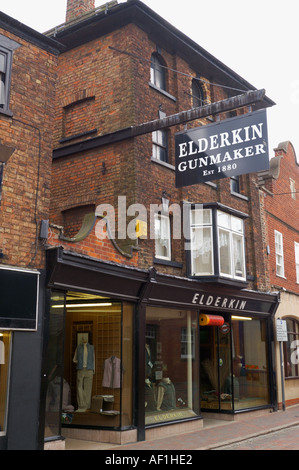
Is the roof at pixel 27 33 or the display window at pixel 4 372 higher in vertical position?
the roof at pixel 27 33

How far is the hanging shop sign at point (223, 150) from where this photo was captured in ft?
34.5

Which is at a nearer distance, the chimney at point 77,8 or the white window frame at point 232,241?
the white window frame at point 232,241

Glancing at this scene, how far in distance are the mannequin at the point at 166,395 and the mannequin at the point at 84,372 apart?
1910 millimetres

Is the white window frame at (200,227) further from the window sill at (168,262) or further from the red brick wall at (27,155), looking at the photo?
the red brick wall at (27,155)

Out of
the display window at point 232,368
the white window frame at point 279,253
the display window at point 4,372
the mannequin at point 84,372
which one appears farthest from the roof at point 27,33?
the white window frame at point 279,253

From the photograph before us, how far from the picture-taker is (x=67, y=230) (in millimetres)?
14430

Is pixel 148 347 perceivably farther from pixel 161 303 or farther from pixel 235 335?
pixel 235 335

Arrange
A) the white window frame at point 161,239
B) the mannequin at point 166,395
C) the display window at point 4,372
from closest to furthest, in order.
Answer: the display window at point 4,372
the mannequin at point 166,395
the white window frame at point 161,239

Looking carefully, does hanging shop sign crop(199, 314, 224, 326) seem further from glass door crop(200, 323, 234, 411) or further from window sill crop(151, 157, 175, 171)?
window sill crop(151, 157, 175, 171)

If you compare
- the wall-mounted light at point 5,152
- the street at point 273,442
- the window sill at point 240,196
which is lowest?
the street at point 273,442

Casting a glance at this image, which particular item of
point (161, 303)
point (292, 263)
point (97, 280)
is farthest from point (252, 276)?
point (97, 280)

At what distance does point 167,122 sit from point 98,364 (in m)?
6.12

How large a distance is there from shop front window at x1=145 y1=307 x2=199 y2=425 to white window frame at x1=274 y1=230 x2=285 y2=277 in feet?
22.1

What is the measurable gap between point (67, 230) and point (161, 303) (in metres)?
3.63
